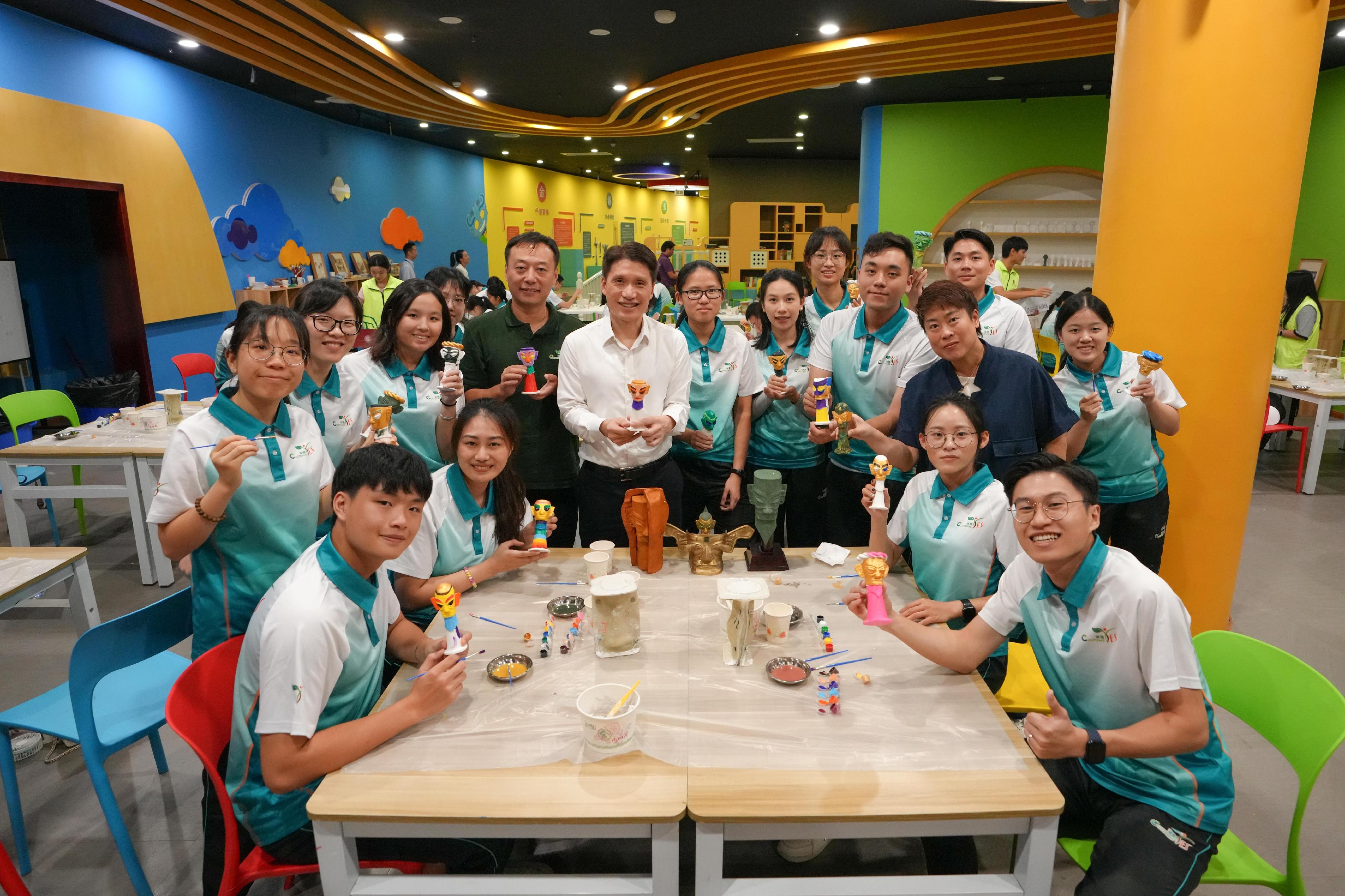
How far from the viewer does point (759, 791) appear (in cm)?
163

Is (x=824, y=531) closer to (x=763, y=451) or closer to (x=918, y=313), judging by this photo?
(x=763, y=451)

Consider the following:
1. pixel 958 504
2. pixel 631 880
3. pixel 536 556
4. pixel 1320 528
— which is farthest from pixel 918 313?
pixel 1320 528

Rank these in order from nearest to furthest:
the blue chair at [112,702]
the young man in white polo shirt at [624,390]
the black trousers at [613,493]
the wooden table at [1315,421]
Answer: the blue chair at [112,702] → the young man in white polo shirt at [624,390] → the black trousers at [613,493] → the wooden table at [1315,421]

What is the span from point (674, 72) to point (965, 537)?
24.6 ft

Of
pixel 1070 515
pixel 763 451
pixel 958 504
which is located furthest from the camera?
pixel 763 451

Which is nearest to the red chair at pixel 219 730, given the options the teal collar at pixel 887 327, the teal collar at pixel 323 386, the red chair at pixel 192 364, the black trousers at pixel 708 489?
the teal collar at pixel 323 386

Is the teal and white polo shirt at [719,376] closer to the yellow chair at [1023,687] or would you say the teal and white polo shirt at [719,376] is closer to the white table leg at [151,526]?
the yellow chair at [1023,687]

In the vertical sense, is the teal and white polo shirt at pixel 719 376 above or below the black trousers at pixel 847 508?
above

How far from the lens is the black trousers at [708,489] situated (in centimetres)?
363

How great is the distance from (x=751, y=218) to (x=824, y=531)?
41.7 feet

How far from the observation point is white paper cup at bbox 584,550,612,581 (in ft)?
8.16

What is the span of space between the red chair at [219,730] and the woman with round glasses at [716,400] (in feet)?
6.22

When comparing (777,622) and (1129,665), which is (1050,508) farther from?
(777,622)

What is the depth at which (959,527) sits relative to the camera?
2443mm
